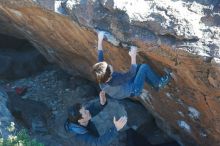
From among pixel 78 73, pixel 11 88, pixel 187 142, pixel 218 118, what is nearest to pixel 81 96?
pixel 78 73

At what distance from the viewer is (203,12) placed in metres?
5.62

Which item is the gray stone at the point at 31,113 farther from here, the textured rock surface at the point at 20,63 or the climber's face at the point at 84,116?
the climber's face at the point at 84,116

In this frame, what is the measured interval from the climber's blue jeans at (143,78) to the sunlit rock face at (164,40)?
189 mm

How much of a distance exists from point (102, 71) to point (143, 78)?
610 millimetres

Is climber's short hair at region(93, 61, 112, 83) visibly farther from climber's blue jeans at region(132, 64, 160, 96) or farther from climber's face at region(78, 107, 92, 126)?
climber's face at region(78, 107, 92, 126)

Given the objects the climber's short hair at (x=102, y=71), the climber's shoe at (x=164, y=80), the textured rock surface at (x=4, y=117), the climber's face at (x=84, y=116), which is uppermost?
the climber's short hair at (x=102, y=71)

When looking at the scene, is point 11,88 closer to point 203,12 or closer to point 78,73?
point 78,73

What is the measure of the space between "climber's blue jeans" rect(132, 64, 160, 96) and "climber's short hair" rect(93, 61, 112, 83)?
0.40 m

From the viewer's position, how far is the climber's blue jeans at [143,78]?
5.80 m

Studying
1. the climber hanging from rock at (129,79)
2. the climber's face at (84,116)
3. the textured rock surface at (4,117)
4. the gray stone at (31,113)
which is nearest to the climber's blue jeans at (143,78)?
the climber hanging from rock at (129,79)

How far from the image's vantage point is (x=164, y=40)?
564cm

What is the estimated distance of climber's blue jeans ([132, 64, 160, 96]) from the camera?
5801 millimetres

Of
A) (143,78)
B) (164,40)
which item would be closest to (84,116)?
(143,78)

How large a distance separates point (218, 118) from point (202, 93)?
0.52 m
